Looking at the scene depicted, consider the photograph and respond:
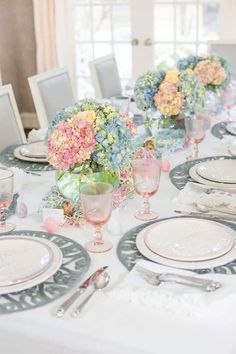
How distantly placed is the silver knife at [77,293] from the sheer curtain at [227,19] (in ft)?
10.6

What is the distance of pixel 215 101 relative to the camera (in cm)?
269

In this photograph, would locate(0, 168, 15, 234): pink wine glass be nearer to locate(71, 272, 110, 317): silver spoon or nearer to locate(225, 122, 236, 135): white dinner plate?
locate(71, 272, 110, 317): silver spoon

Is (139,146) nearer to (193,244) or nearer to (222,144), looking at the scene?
(222,144)

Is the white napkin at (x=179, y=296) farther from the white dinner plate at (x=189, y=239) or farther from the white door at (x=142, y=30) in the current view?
the white door at (x=142, y=30)

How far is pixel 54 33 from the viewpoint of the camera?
15.0 ft

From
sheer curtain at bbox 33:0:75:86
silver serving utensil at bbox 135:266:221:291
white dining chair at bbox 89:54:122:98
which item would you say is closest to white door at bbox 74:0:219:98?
sheer curtain at bbox 33:0:75:86

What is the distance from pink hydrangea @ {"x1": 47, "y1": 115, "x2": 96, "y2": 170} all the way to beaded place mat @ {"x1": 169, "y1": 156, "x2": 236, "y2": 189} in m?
0.43

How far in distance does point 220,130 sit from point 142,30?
2281mm

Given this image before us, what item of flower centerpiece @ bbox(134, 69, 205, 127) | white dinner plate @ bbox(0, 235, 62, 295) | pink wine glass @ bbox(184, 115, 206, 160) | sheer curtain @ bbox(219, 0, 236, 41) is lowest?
white dinner plate @ bbox(0, 235, 62, 295)

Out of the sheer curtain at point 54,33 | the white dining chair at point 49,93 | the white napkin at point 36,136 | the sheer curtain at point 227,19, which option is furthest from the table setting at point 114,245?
the sheer curtain at point 54,33

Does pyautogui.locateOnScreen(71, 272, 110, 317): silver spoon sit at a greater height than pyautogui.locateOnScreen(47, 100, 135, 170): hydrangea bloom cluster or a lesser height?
lesser

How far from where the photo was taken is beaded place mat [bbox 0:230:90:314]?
1.04 m

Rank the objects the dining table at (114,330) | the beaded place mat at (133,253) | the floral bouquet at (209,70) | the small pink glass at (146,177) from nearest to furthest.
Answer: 1. the dining table at (114,330)
2. the beaded place mat at (133,253)
3. the small pink glass at (146,177)
4. the floral bouquet at (209,70)

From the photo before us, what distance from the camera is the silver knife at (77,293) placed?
1011 millimetres
